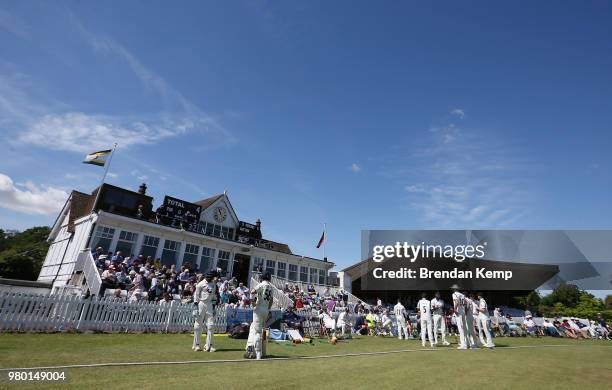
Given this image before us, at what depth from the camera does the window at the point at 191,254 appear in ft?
77.3

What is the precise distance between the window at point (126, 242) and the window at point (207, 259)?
5.12 metres

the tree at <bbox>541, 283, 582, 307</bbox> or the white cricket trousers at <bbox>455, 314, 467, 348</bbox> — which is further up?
the tree at <bbox>541, 283, 582, 307</bbox>

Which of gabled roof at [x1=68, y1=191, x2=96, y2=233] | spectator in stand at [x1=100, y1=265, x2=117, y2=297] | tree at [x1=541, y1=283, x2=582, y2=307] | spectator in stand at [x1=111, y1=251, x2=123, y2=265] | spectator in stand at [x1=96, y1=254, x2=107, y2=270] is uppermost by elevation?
gabled roof at [x1=68, y1=191, x2=96, y2=233]

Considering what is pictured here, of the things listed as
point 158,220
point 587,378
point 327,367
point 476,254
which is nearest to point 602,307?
point 476,254

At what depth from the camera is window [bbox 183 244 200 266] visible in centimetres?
2355

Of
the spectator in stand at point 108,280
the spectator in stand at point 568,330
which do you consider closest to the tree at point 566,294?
the spectator in stand at point 568,330

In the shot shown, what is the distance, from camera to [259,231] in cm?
3170

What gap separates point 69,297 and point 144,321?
110 inches

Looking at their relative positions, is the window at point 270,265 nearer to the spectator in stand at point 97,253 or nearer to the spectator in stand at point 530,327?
the spectator in stand at point 97,253

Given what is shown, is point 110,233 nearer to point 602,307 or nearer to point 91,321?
point 91,321

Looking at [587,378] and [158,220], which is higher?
[158,220]

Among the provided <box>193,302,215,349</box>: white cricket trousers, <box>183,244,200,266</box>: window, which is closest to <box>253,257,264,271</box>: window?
<box>183,244,200,266</box>: window

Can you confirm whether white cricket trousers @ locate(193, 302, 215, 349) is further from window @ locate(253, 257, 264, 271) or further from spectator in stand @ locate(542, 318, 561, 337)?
spectator in stand @ locate(542, 318, 561, 337)

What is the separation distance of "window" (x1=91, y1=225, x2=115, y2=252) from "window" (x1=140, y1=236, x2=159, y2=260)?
2.09 metres
